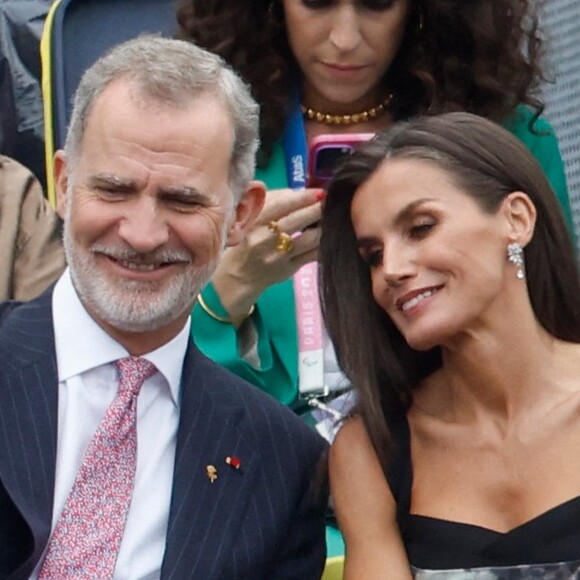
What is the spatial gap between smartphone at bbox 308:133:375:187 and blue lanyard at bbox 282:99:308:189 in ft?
0.61

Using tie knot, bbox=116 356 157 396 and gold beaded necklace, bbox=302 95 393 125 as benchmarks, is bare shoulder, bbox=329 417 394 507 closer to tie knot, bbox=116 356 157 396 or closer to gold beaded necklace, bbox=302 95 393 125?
tie knot, bbox=116 356 157 396

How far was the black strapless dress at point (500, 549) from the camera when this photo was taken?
301cm

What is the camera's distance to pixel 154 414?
3.17m

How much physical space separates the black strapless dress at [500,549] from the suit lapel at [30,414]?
0.63 meters

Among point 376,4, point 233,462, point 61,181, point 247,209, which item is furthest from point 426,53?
point 233,462

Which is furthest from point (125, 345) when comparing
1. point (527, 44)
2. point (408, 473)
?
point (527, 44)

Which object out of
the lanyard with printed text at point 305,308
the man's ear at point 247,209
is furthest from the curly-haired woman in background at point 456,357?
the lanyard with printed text at point 305,308

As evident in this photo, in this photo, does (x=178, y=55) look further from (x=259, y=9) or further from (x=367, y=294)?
(x=259, y=9)

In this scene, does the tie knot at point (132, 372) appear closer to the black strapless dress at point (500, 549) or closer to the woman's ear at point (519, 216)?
the black strapless dress at point (500, 549)

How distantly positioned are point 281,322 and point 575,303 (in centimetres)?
80

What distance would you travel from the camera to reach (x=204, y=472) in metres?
3.13

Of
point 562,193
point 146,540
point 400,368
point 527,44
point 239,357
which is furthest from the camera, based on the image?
point 527,44

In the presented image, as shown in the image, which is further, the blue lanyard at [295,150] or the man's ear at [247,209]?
the blue lanyard at [295,150]

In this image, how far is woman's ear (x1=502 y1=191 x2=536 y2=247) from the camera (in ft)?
10.3
